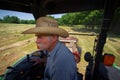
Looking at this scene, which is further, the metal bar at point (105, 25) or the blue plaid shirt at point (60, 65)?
the metal bar at point (105, 25)

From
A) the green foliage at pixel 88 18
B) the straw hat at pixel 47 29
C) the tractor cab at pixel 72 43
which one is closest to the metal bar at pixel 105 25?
the tractor cab at pixel 72 43

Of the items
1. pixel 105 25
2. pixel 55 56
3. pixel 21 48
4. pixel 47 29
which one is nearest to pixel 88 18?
pixel 21 48

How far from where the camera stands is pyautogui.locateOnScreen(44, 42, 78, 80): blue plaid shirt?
141 cm

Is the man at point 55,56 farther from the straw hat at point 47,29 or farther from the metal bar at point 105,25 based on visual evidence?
the metal bar at point 105,25

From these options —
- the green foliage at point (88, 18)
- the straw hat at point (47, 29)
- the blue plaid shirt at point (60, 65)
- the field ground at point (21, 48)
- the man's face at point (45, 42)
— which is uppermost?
the green foliage at point (88, 18)

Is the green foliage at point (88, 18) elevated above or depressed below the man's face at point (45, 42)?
above

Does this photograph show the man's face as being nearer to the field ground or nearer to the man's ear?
the man's ear

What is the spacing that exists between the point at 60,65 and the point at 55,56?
0.47 feet

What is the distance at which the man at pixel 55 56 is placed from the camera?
1.42 m

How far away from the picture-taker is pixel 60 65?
1.44m

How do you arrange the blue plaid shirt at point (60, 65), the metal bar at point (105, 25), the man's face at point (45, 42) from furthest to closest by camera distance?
the metal bar at point (105, 25) → the man's face at point (45, 42) → the blue plaid shirt at point (60, 65)

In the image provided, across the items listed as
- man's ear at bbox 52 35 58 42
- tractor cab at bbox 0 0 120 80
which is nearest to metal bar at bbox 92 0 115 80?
→ tractor cab at bbox 0 0 120 80

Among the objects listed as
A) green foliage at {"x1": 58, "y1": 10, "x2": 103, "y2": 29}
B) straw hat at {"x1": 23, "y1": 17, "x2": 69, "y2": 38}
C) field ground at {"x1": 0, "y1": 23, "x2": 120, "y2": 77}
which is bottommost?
field ground at {"x1": 0, "y1": 23, "x2": 120, "y2": 77}

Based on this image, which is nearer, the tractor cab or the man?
the man
